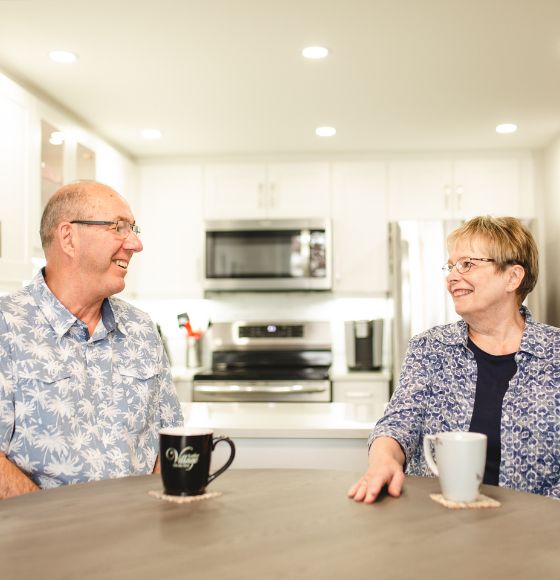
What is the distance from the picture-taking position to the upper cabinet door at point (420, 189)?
4695mm

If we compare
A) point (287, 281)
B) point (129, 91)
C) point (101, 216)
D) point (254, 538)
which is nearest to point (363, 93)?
point (129, 91)

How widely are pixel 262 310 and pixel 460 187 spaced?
5.09 ft

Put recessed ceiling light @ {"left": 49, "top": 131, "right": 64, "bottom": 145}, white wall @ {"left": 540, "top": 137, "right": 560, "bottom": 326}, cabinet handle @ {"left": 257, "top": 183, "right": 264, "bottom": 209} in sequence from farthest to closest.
A: 1. cabinet handle @ {"left": 257, "top": 183, "right": 264, "bottom": 209}
2. white wall @ {"left": 540, "top": 137, "right": 560, "bottom": 326}
3. recessed ceiling light @ {"left": 49, "top": 131, "right": 64, "bottom": 145}

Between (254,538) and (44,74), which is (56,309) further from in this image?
(44,74)

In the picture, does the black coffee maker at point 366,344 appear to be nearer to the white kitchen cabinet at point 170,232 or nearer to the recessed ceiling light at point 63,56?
the white kitchen cabinet at point 170,232

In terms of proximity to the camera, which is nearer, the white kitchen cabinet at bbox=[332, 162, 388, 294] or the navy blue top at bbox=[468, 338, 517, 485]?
the navy blue top at bbox=[468, 338, 517, 485]

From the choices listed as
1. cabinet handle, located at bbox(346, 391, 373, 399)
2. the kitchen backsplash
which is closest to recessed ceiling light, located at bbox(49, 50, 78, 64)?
the kitchen backsplash

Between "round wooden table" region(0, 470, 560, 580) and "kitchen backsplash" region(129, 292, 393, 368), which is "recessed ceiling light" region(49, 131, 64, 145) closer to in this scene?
"kitchen backsplash" region(129, 292, 393, 368)

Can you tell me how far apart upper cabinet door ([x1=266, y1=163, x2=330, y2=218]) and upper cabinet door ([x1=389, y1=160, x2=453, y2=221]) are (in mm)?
450

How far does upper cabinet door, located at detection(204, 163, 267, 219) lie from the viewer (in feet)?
15.7

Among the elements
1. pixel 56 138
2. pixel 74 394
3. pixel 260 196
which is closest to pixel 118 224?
pixel 74 394

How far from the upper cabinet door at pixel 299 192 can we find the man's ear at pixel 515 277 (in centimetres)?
314

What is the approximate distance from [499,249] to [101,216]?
0.91 meters

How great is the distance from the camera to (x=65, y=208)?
65.7 inches
